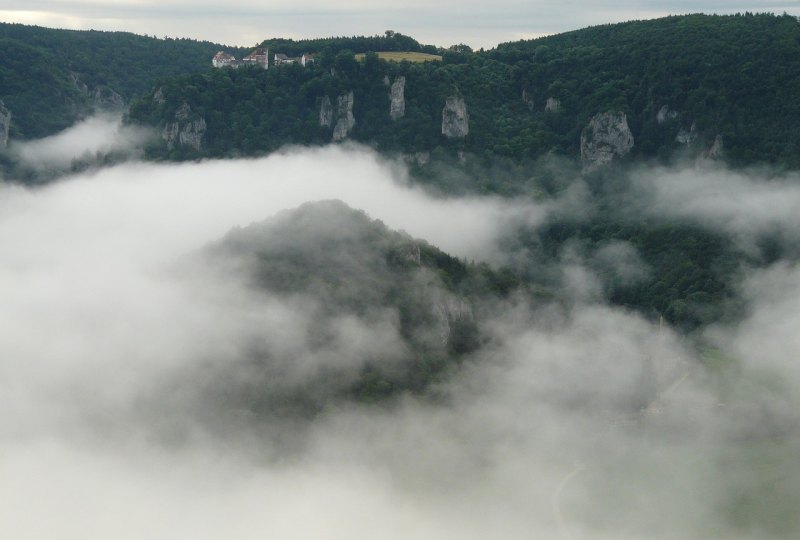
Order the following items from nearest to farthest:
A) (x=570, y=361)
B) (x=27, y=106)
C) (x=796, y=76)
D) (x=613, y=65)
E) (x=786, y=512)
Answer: (x=786, y=512), (x=570, y=361), (x=796, y=76), (x=613, y=65), (x=27, y=106)

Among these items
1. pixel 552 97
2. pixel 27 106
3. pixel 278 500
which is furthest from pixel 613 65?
pixel 27 106

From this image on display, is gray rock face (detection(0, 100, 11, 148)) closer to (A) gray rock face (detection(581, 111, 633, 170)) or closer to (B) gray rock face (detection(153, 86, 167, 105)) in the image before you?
(B) gray rock face (detection(153, 86, 167, 105))

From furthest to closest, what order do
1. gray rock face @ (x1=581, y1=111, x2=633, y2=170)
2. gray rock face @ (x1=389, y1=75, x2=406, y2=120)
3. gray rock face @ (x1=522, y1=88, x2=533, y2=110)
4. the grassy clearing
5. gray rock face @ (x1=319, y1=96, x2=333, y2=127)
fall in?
the grassy clearing < gray rock face @ (x1=319, y1=96, x2=333, y2=127) < gray rock face @ (x1=522, y1=88, x2=533, y2=110) < gray rock face @ (x1=389, y1=75, x2=406, y2=120) < gray rock face @ (x1=581, y1=111, x2=633, y2=170)

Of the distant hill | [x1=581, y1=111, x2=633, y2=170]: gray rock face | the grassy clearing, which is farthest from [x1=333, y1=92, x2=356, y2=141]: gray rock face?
the distant hill

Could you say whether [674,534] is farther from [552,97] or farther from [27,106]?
[27,106]

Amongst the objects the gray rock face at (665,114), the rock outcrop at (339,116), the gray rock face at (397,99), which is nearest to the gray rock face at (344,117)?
the rock outcrop at (339,116)

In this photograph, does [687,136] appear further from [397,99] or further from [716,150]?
[397,99]

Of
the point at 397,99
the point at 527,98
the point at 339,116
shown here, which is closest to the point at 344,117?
the point at 339,116
